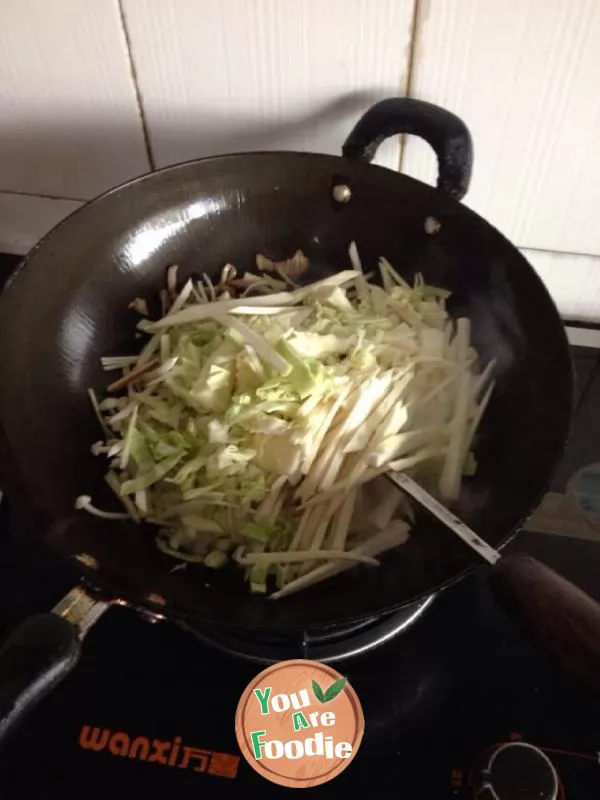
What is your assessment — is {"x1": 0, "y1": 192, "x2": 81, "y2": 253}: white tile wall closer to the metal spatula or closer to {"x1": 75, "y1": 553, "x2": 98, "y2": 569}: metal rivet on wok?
{"x1": 75, "y1": 553, "x2": 98, "y2": 569}: metal rivet on wok

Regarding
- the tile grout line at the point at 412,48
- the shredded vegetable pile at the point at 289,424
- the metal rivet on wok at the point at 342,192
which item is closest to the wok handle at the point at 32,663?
the shredded vegetable pile at the point at 289,424

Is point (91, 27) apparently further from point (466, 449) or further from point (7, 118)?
point (466, 449)

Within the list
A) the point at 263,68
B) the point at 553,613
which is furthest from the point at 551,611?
the point at 263,68

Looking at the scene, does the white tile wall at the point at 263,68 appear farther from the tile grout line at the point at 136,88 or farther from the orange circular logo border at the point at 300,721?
the orange circular logo border at the point at 300,721

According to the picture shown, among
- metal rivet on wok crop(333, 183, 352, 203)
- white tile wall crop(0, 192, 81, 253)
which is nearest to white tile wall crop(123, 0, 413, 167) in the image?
metal rivet on wok crop(333, 183, 352, 203)

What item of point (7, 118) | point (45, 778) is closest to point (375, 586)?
point (45, 778)

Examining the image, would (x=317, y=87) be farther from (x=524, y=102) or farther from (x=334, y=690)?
(x=334, y=690)
